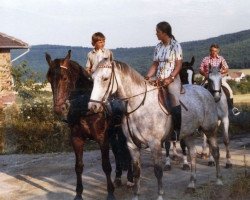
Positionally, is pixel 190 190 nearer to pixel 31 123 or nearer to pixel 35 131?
pixel 35 131

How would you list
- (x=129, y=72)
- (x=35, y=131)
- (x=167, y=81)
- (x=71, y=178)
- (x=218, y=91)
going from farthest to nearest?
(x=35, y=131) → (x=71, y=178) → (x=218, y=91) → (x=167, y=81) → (x=129, y=72)

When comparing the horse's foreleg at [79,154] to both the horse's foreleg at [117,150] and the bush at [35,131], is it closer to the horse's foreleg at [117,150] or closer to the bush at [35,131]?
the horse's foreleg at [117,150]

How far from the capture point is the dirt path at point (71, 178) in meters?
8.48

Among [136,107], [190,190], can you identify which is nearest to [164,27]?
[136,107]

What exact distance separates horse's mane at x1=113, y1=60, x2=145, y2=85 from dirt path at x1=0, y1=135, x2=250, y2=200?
2.36 m

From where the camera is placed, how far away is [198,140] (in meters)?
14.6

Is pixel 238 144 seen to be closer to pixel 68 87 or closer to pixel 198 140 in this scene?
pixel 198 140

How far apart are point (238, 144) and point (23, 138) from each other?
7.52 metres

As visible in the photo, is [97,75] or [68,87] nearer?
[97,75]

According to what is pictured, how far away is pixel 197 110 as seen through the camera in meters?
8.00

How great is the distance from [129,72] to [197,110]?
1879mm

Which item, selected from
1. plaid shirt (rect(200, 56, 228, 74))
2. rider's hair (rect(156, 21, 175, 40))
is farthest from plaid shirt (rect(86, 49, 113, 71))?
plaid shirt (rect(200, 56, 228, 74))

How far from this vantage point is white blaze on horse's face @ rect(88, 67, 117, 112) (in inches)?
243

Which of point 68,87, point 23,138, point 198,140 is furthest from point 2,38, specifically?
point 68,87
